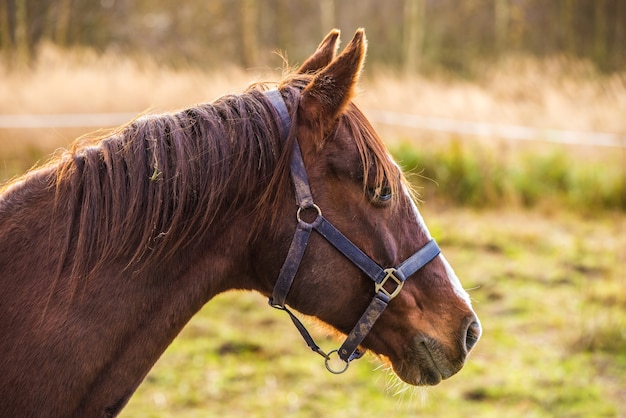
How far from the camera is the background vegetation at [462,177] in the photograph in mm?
4156

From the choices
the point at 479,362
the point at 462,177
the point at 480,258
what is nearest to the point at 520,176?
the point at 462,177

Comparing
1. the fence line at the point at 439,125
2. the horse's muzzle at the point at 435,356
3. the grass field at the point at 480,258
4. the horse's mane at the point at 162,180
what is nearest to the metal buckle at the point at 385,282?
the horse's muzzle at the point at 435,356

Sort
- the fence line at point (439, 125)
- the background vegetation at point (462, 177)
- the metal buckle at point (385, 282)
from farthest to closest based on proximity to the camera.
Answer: the fence line at point (439, 125) → the background vegetation at point (462, 177) → the metal buckle at point (385, 282)

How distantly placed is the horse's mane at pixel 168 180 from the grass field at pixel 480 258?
30 cm

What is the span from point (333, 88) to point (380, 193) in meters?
0.31

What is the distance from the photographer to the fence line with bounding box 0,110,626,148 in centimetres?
792

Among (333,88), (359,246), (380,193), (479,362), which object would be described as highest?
(333,88)

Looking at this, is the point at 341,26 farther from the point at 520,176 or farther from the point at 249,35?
the point at 520,176

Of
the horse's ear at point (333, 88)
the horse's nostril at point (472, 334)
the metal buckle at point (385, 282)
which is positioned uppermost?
the horse's ear at point (333, 88)

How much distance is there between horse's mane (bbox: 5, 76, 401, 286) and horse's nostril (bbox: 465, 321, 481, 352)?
503mm

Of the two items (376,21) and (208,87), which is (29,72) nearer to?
(208,87)

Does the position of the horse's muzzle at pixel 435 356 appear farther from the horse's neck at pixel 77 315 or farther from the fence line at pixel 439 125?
the fence line at pixel 439 125

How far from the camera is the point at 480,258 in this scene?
6289 mm

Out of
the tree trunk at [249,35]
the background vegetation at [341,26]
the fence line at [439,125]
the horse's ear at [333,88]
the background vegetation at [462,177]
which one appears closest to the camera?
the horse's ear at [333,88]
